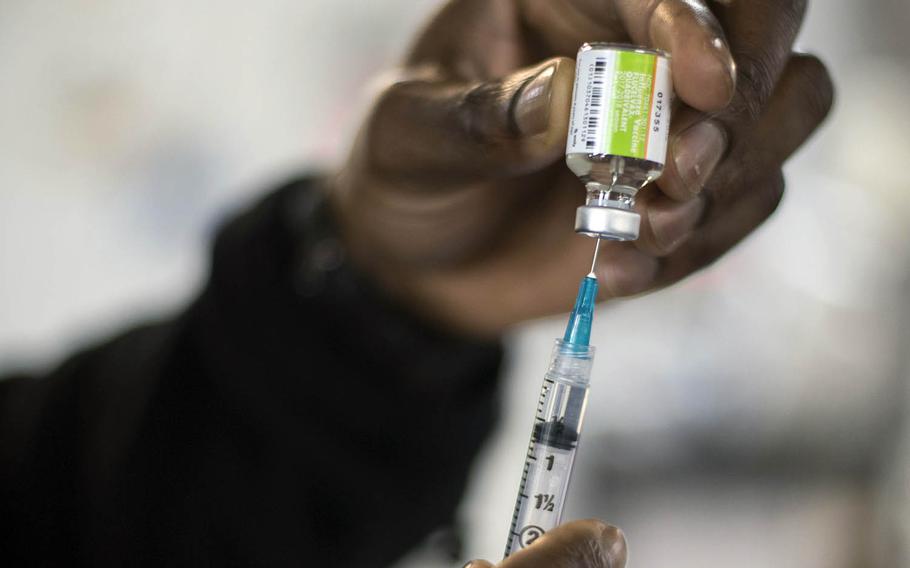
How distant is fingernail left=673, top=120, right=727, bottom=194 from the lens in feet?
2.68

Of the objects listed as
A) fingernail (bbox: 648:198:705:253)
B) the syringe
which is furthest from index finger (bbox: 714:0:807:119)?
the syringe

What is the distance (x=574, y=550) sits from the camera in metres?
0.73

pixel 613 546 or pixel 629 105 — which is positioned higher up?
pixel 629 105

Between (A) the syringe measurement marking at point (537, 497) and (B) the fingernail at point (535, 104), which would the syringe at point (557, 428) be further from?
(B) the fingernail at point (535, 104)

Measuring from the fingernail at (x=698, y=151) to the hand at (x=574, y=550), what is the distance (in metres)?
0.33

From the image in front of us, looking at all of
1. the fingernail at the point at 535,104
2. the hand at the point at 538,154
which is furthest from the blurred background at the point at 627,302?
the fingernail at the point at 535,104

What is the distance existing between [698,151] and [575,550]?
0.37 meters

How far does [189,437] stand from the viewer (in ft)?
4.59

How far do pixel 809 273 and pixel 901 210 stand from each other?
0.30 metres

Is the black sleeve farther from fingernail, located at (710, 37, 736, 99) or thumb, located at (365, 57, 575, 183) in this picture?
fingernail, located at (710, 37, 736, 99)

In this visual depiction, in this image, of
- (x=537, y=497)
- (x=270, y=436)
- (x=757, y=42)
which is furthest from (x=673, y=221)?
(x=270, y=436)

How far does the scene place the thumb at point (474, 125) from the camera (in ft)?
2.66

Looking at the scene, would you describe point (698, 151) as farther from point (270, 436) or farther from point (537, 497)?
point (270, 436)

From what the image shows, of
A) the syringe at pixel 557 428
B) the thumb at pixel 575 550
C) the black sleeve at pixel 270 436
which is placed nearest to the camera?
the thumb at pixel 575 550
